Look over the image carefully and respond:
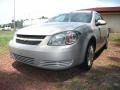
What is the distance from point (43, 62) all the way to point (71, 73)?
3.54 ft

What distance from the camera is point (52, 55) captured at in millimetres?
4457

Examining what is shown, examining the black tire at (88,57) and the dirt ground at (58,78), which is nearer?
the dirt ground at (58,78)

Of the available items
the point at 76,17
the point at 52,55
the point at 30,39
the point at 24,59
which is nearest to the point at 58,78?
the point at 52,55

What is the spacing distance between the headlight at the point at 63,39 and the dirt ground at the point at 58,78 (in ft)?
2.97

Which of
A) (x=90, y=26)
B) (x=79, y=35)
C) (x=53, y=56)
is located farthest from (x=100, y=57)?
(x=53, y=56)

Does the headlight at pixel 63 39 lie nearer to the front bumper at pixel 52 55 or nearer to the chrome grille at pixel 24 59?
the front bumper at pixel 52 55

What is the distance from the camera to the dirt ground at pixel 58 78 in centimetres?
457

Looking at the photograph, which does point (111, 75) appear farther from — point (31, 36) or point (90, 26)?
point (31, 36)

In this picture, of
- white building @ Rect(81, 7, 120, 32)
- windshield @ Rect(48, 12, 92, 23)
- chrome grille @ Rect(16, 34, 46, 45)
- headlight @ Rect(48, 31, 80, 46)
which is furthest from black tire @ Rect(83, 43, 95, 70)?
white building @ Rect(81, 7, 120, 32)

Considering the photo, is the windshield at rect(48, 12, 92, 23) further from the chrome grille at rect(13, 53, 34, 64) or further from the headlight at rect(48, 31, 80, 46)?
the chrome grille at rect(13, 53, 34, 64)

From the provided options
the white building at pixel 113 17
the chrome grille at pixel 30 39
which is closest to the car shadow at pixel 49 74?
the chrome grille at pixel 30 39

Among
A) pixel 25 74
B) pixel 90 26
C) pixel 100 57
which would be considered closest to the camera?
pixel 25 74

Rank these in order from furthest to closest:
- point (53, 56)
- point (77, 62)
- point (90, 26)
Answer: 1. point (90, 26)
2. point (77, 62)
3. point (53, 56)

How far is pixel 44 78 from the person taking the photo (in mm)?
5004
